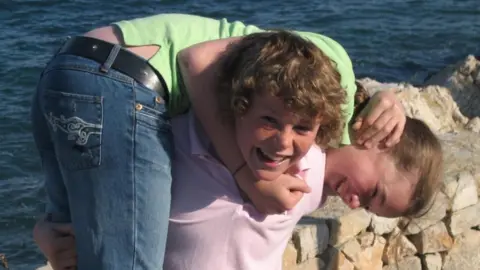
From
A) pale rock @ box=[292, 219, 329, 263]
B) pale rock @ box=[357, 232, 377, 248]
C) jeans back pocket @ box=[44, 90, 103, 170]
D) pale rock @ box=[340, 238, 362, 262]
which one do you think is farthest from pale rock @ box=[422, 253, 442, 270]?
jeans back pocket @ box=[44, 90, 103, 170]

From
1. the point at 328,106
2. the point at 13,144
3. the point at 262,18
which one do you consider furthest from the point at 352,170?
the point at 262,18

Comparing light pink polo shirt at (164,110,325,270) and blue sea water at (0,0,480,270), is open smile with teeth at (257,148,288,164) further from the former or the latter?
blue sea water at (0,0,480,270)

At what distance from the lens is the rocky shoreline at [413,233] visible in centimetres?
412

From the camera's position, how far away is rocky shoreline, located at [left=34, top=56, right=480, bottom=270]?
13.5 feet

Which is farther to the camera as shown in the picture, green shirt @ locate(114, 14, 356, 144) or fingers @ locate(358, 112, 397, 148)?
fingers @ locate(358, 112, 397, 148)

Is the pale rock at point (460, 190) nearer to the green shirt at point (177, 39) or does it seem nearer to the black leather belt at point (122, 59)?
the green shirt at point (177, 39)

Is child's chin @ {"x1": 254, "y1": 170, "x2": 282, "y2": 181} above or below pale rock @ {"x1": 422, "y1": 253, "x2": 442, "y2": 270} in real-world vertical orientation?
above

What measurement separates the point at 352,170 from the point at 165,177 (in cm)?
77

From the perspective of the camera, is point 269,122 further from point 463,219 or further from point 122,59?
point 463,219

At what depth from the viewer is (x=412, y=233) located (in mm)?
4566

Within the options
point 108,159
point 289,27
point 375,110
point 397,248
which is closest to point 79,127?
point 108,159

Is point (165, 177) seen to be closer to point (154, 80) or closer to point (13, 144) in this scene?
point (154, 80)

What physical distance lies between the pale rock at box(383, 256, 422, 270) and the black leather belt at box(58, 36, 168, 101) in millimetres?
2240

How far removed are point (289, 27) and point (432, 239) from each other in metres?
5.84
